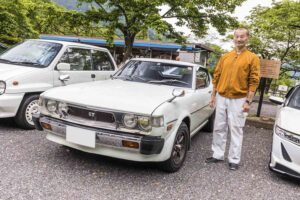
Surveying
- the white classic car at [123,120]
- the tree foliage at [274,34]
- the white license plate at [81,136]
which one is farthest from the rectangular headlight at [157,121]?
the tree foliage at [274,34]

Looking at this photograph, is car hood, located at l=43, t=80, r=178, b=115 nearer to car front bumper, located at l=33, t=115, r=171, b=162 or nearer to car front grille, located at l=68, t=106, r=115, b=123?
car front grille, located at l=68, t=106, r=115, b=123

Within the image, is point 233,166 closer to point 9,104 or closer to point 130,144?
point 130,144

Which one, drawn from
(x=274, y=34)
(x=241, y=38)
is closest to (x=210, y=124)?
(x=241, y=38)

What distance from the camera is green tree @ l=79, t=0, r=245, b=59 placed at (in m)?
8.31

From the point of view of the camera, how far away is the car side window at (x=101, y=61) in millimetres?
5879

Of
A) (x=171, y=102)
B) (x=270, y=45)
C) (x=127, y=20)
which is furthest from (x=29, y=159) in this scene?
(x=270, y=45)

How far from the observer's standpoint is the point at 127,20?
29.8 feet

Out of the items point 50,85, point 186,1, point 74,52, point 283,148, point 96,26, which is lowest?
point 283,148

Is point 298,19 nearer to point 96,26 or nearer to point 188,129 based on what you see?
point 96,26

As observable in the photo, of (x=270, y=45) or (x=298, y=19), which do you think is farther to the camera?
(x=270, y=45)

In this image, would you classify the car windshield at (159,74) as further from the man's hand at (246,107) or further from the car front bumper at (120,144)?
the car front bumper at (120,144)

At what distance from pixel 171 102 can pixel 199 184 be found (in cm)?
104

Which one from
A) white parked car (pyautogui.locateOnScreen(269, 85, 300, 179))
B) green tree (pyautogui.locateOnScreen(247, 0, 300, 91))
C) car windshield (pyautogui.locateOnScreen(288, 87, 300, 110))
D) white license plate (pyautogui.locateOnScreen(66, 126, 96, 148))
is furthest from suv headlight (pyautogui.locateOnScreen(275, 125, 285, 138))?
green tree (pyautogui.locateOnScreen(247, 0, 300, 91))

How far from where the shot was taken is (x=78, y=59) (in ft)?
17.9
